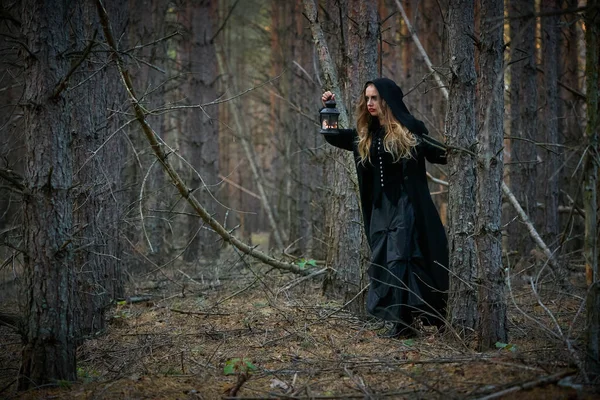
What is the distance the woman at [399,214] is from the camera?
5.96m

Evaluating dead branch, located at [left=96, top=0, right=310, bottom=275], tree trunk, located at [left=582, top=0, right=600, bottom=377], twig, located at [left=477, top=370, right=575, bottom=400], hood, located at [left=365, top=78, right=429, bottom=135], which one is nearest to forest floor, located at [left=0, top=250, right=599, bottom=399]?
twig, located at [left=477, top=370, right=575, bottom=400]

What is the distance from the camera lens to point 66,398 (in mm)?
4023

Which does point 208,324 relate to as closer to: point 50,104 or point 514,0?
point 50,104

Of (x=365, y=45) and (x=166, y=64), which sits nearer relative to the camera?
(x=365, y=45)

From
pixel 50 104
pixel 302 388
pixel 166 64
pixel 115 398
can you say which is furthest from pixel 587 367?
pixel 166 64

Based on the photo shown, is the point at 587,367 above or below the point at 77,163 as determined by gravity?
below

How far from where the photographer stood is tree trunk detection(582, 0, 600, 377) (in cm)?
356

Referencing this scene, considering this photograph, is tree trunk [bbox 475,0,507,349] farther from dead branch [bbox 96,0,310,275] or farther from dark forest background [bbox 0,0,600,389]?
dead branch [bbox 96,0,310,275]

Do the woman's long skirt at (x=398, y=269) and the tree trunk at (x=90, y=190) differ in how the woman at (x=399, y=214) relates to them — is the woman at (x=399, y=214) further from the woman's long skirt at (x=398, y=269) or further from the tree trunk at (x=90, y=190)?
the tree trunk at (x=90, y=190)

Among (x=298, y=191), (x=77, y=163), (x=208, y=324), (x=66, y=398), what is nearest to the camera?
(x=66, y=398)

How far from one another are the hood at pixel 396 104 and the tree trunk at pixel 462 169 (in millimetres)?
710

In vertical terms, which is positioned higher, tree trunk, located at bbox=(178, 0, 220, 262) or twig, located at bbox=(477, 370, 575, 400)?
tree trunk, located at bbox=(178, 0, 220, 262)

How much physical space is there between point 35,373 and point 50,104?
1.85 m

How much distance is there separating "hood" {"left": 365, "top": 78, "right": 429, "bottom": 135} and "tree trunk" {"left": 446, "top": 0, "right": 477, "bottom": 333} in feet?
2.33
